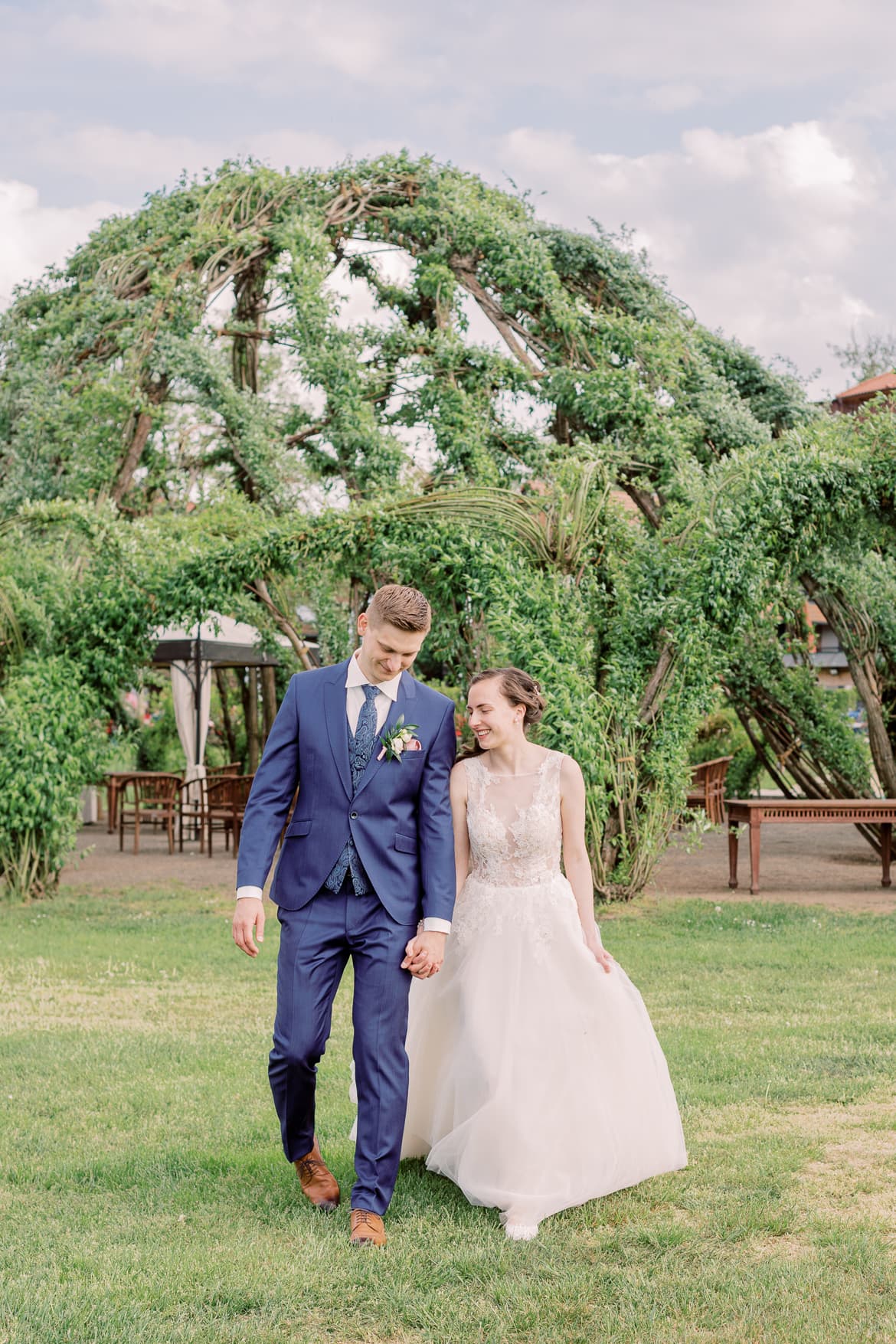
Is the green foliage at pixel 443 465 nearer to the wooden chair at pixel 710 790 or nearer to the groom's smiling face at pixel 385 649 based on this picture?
the wooden chair at pixel 710 790

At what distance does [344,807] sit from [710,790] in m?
11.0

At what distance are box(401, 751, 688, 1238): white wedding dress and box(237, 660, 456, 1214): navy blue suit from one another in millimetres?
345

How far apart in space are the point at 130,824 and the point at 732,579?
1023 centimetres

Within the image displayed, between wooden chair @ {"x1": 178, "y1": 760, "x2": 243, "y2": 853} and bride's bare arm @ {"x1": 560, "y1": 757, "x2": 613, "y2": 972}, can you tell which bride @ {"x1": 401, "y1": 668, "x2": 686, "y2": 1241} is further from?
wooden chair @ {"x1": 178, "y1": 760, "x2": 243, "y2": 853}

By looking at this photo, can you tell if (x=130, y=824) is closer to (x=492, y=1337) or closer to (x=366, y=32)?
(x=366, y=32)

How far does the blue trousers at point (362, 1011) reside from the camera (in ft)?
12.6

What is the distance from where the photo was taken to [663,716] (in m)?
10.8

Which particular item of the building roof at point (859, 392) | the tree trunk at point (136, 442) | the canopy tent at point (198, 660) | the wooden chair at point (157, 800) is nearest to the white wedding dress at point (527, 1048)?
the canopy tent at point (198, 660)

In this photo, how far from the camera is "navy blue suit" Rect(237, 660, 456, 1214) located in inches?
152

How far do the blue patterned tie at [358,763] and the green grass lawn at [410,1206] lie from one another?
3.34 ft

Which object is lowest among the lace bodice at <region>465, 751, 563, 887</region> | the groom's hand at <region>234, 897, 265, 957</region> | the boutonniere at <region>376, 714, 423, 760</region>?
the groom's hand at <region>234, 897, 265, 957</region>

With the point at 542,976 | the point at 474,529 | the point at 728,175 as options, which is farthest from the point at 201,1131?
the point at 728,175

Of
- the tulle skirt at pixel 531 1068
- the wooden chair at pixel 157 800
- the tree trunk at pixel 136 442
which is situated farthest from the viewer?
the wooden chair at pixel 157 800


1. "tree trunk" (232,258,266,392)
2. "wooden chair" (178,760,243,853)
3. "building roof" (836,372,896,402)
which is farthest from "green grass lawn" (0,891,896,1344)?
"building roof" (836,372,896,402)
